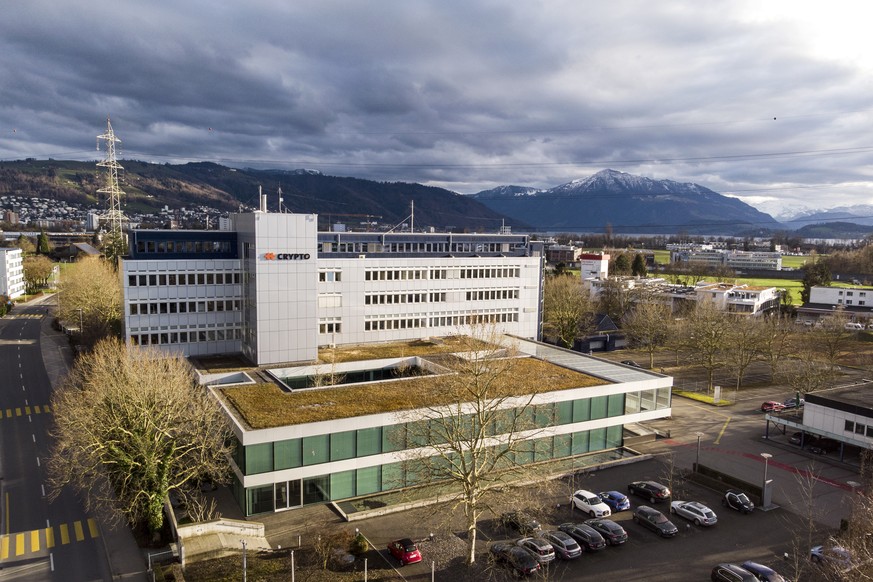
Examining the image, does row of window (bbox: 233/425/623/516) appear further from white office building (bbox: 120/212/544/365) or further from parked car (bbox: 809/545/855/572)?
white office building (bbox: 120/212/544/365)

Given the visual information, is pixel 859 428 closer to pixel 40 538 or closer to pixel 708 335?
pixel 708 335

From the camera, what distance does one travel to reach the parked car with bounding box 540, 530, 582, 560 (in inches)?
1152

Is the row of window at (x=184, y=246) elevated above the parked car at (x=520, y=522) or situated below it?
above

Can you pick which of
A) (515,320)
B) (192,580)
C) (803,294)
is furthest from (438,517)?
(803,294)

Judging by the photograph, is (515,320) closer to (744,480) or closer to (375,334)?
(375,334)

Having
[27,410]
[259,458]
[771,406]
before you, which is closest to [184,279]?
[27,410]

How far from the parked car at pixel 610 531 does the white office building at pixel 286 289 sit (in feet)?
101

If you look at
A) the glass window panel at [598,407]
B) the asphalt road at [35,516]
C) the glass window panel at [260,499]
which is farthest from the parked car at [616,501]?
the asphalt road at [35,516]

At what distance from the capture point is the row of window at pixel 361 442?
3356 centimetres

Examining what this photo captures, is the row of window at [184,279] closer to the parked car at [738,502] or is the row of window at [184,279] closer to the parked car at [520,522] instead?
the parked car at [520,522]

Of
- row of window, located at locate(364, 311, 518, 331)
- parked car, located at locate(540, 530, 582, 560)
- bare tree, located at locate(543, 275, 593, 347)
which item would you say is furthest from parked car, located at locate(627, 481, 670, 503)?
bare tree, located at locate(543, 275, 593, 347)

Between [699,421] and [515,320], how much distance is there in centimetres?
2616

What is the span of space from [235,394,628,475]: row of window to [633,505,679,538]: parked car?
7.95 meters

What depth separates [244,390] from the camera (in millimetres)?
41719
